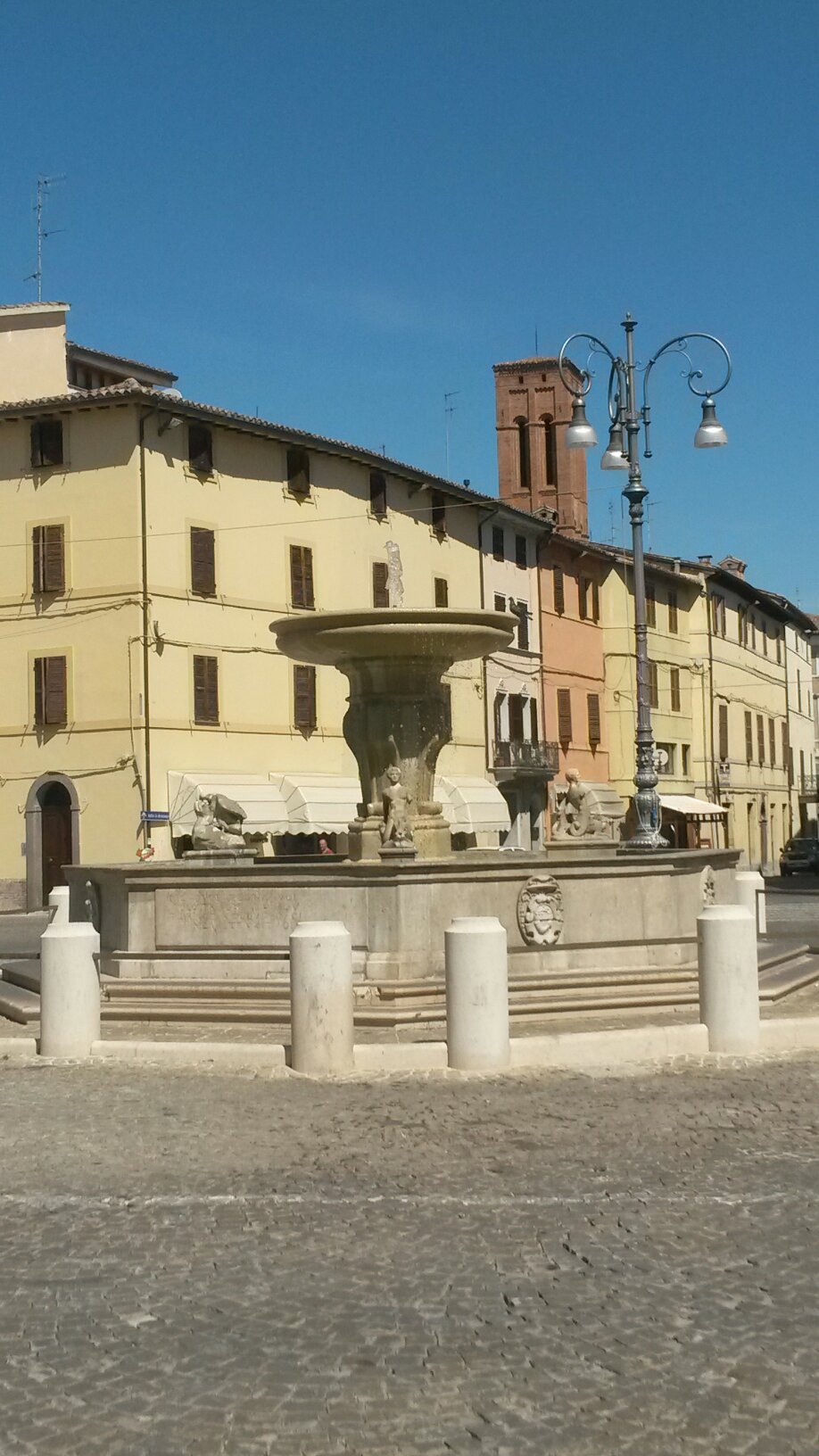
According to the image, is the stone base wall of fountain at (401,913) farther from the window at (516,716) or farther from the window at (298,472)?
the window at (516,716)

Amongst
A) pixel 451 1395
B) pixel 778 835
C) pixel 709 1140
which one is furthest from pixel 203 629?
pixel 778 835

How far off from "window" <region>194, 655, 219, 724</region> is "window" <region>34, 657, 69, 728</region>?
2937 millimetres

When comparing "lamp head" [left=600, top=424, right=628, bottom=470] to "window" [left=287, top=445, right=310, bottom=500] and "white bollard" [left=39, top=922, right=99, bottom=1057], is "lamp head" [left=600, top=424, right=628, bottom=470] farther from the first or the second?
"window" [left=287, top=445, right=310, bottom=500]

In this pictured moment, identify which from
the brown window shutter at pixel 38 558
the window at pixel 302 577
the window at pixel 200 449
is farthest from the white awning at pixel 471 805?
the brown window shutter at pixel 38 558

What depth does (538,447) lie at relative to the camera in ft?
203

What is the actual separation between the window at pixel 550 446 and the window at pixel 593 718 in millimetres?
8439

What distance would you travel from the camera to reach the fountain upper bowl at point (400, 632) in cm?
1623

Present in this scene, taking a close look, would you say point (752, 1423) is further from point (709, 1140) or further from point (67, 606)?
point (67, 606)

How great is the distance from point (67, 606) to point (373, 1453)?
116ft

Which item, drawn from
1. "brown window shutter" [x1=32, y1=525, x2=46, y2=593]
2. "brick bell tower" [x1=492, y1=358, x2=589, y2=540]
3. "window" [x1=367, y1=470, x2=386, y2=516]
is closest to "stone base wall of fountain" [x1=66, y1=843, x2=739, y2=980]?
"brown window shutter" [x1=32, y1=525, x2=46, y2=593]

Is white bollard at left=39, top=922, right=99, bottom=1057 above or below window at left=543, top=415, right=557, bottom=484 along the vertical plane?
below

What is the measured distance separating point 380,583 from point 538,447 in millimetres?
18210

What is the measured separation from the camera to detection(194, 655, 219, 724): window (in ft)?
128

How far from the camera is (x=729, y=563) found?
250 feet
